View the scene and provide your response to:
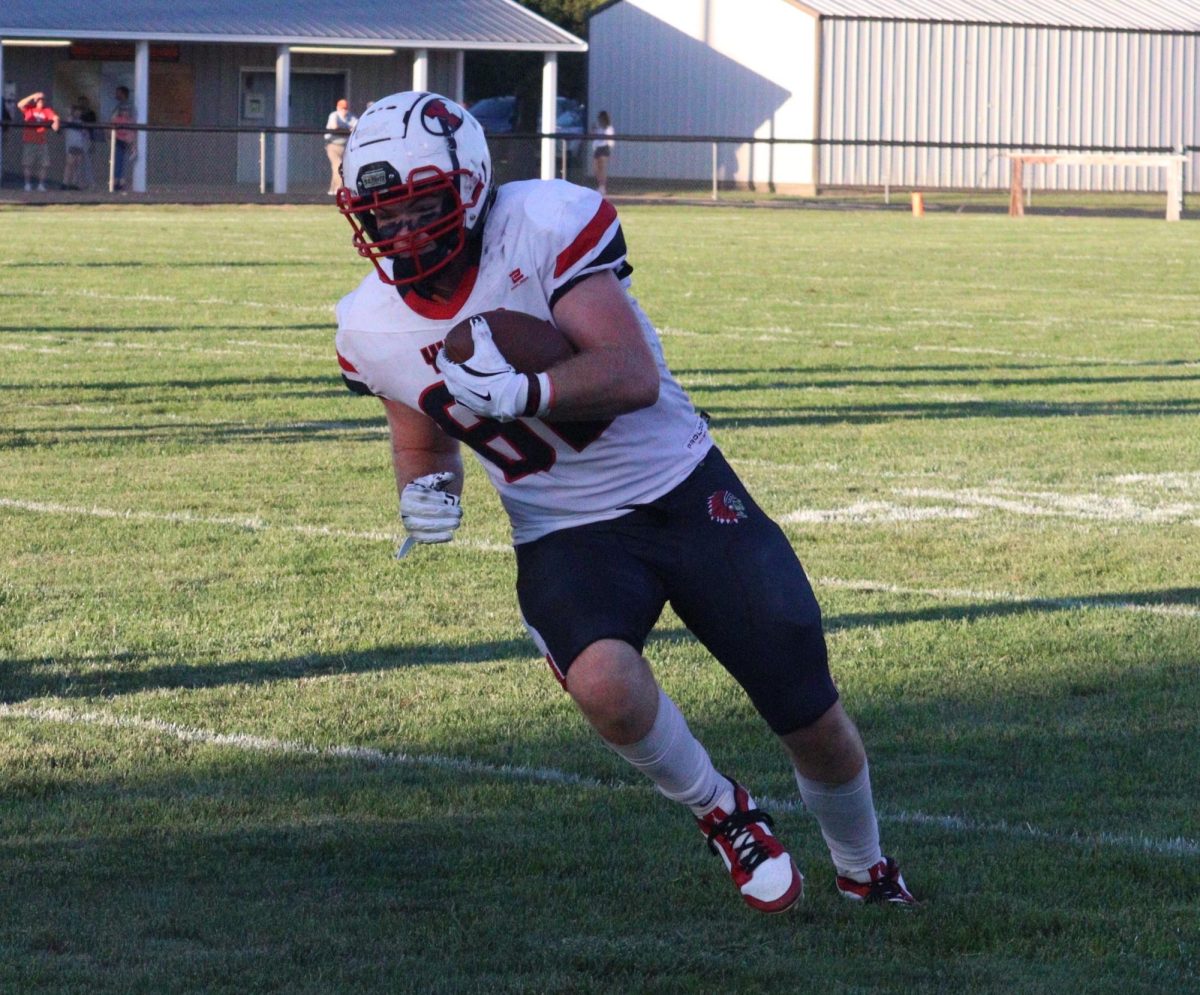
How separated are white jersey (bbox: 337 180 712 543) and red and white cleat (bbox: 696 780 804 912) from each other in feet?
2.02

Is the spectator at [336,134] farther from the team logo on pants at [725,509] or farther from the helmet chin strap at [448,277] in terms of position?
the team logo on pants at [725,509]

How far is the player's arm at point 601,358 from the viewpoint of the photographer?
3.50m

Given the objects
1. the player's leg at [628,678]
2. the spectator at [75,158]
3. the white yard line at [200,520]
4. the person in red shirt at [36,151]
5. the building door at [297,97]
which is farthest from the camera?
the building door at [297,97]

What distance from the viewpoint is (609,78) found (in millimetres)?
44281

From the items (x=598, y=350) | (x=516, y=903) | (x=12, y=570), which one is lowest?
(x=516, y=903)

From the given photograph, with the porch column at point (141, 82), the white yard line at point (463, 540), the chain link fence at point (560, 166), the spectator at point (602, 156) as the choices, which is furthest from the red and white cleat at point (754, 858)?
the spectator at point (602, 156)

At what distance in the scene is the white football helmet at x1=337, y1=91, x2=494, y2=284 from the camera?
3.62 m

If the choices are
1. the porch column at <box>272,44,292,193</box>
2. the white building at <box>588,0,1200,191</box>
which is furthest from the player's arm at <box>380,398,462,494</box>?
the white building at <box>588,0,1200,191</box>

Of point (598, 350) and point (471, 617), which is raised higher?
point (598, 350)

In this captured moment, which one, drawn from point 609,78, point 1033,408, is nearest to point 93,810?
point 1033,408

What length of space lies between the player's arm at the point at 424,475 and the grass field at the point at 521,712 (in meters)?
0.70

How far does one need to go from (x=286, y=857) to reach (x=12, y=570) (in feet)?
10.1

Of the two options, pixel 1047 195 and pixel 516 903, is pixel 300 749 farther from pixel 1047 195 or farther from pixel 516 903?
pixel 1047 195

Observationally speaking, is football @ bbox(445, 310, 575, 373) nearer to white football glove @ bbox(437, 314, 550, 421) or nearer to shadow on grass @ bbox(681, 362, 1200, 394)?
white football glove @ bbox(437, 314, 550, 421)
